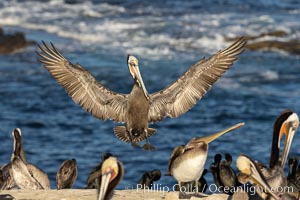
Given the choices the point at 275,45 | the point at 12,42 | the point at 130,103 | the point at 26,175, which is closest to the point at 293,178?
the point at 130,103

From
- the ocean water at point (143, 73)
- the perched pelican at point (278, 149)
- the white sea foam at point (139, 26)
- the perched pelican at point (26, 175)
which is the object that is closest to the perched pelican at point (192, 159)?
the perched pelican at point (278, 149)

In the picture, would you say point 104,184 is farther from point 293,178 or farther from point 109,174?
point 293,178

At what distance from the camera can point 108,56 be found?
3634 cm

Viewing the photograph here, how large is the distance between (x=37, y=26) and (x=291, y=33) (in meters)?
10.8

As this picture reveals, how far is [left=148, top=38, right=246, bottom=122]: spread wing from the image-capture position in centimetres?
1517

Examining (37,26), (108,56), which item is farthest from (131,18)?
(108,56)

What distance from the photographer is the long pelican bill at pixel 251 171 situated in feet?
34.8

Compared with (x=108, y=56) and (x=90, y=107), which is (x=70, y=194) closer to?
(x=90, y=107)

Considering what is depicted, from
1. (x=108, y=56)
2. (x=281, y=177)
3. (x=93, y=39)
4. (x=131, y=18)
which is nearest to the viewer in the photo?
(x=281, y=177)

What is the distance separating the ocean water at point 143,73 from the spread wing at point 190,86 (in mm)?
7297

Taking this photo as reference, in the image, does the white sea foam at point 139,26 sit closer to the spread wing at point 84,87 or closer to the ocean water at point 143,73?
the ocean water at point 143,73

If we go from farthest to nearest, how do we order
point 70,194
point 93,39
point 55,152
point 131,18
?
point 131,18 → point 93,39 → point 55,152 → point 70,194

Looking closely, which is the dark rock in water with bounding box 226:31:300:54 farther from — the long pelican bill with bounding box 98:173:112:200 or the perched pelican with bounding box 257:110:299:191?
the long pelican bill with bounding box 98:173:112:200

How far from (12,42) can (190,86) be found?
23.2 meters
